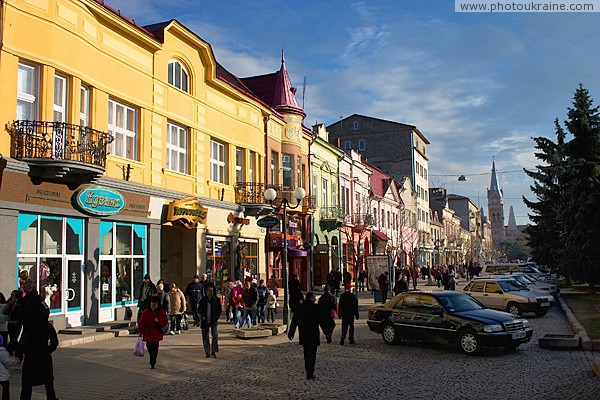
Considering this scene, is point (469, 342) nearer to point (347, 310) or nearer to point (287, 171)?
point (347, 310)

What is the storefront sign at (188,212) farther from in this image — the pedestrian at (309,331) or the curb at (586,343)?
the curb at (586,343)

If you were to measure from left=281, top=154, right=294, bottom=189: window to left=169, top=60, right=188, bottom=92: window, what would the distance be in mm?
9690

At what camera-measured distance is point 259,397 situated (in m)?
9.27

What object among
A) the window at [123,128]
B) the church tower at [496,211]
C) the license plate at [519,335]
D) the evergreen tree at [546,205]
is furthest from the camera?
the church tower at [496,211]

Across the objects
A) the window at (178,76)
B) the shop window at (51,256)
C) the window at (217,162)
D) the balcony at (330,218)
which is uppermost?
the window at (178,76)

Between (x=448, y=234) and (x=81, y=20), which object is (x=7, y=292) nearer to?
(x=81, y=20)

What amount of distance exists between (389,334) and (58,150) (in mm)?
10114

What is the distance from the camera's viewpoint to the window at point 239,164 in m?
26.9

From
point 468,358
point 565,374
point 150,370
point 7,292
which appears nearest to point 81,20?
point 7,292

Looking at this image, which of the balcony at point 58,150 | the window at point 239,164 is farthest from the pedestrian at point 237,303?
the window at point 239,164

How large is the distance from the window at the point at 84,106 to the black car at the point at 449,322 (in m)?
10.3

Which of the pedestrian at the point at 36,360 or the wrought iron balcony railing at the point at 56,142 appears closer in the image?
the pedestrian at the point at 36,360

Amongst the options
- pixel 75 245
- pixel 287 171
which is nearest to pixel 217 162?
pixel 287 171

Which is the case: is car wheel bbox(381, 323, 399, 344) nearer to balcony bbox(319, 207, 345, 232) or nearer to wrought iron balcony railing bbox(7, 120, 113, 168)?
wrought iron balcony railing bbox(7, 120, 113, 168)
